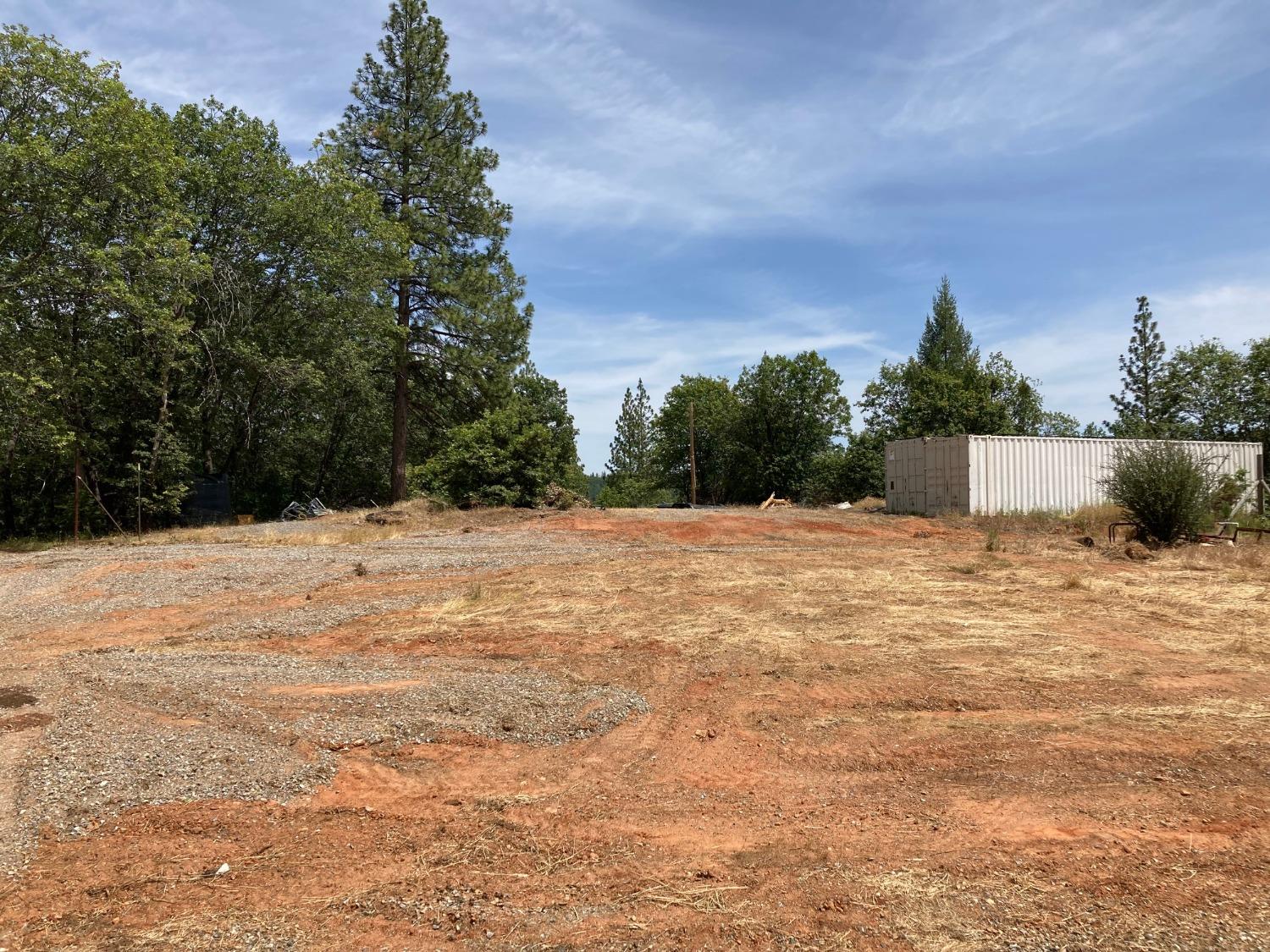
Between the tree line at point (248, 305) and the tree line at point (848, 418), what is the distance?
16.0 m

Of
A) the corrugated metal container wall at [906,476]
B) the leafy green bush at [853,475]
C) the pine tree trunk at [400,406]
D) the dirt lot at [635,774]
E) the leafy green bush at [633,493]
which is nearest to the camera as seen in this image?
the dirt lot at [635,774]

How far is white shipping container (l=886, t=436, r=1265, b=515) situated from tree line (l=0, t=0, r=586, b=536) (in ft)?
46.2

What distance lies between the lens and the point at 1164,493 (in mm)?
17734

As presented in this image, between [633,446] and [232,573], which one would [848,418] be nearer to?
[633,446]

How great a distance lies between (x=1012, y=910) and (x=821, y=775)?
1.62m

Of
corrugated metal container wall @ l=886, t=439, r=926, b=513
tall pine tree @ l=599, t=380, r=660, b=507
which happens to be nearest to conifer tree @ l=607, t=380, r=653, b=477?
tall pine tree @ l=599, t=380, r=660, b=507

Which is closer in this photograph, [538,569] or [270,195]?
[538,569]

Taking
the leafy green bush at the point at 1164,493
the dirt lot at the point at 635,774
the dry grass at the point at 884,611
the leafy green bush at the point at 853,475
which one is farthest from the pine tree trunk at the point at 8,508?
the leafy green bush at the point at 853,475

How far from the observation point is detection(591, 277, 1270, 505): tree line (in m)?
39.9

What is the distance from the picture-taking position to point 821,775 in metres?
4.80

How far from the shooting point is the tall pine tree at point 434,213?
29.6m

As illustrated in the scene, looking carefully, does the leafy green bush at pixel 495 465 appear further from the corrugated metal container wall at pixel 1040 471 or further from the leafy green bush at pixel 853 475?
the leafy green bush at pixel 853 475

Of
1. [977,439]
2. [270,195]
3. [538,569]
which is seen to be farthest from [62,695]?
[977,439]

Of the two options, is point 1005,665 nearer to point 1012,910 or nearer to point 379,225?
point 1012,910
